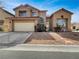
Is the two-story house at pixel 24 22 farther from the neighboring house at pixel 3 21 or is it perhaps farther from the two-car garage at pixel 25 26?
the neighboring house at pixel 3 21

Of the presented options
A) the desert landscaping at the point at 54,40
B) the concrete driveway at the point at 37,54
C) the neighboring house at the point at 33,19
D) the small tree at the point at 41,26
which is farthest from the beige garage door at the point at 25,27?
the concrete driveway at the point at 37,54

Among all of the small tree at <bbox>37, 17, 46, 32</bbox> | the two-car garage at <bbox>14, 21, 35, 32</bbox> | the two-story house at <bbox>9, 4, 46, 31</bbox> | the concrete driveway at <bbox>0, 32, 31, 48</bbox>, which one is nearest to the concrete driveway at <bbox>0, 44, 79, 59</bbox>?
the concrete driveway at <bbox>0, 32, 31, 48</bbox>

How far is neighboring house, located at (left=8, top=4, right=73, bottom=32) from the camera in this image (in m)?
39.1

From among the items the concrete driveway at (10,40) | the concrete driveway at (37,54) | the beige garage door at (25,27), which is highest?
the beige garage door at (25,27)

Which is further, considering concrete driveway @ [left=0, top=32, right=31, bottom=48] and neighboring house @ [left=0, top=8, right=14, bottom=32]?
neighboring house @ [left=0, top=8, right=14, bottom=32]

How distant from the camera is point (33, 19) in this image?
39062 mm

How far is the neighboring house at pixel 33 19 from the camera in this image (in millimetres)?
39094

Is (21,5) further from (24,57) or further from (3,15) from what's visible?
(24,57)

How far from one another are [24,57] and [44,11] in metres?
34.5

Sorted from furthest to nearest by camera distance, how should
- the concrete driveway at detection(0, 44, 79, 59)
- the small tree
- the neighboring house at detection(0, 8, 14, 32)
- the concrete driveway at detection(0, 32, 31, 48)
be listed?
the neighboring house at detection(0, 8, 14, 32), the small tree, the concrete driveway at detection(0, 32, 31, 48), the concrete driveway at detection(0, 44, 79, 59)

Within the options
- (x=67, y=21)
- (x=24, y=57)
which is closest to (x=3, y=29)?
(x=67, y=21)

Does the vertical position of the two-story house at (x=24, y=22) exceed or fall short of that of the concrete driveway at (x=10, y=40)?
it exceeds it

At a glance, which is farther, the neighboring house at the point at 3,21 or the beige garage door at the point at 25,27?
the neighboring house at the point at 3,21

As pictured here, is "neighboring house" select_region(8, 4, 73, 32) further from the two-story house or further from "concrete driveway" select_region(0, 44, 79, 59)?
"concrete driveway" select_region(0, 44, 79, 59)
